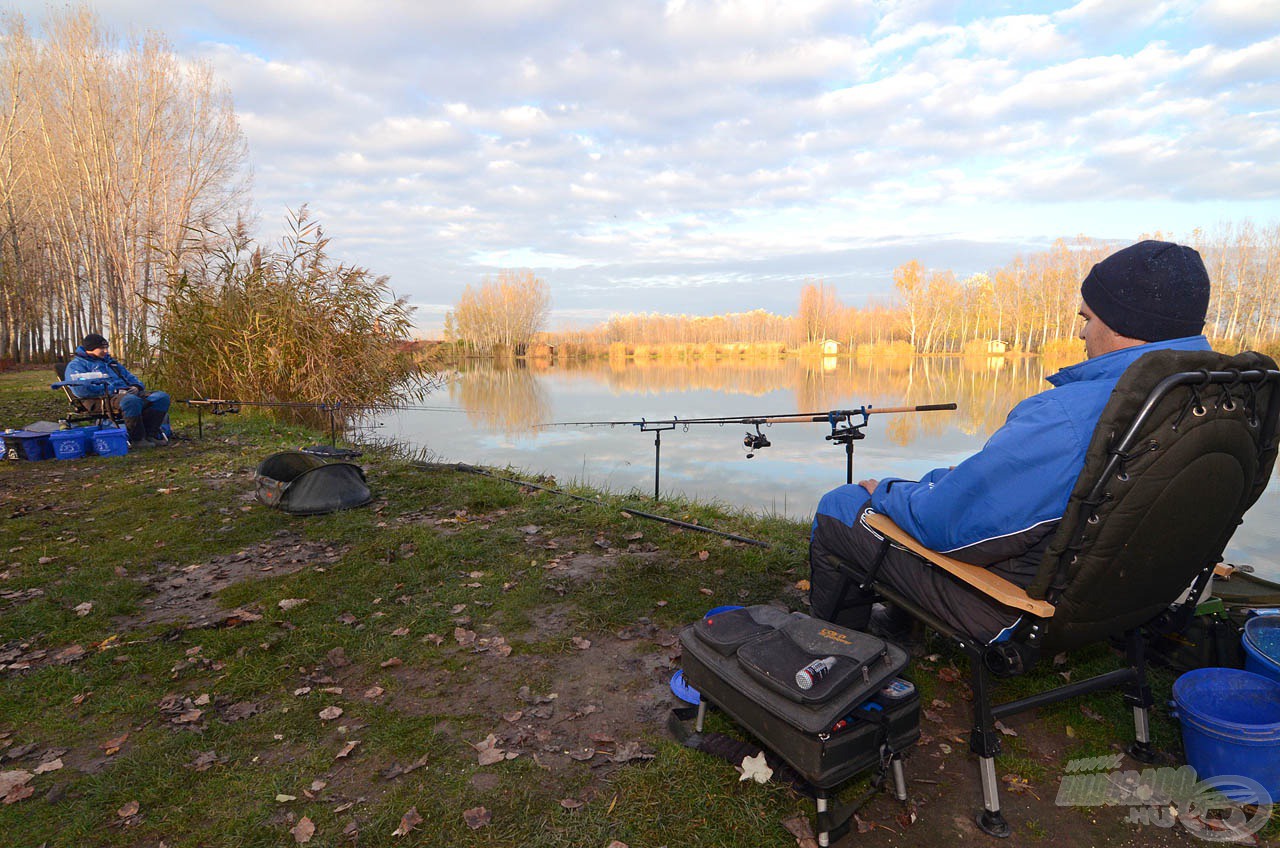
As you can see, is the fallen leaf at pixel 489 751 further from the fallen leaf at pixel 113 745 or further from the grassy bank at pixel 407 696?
the fallen leaf at pixel 113 745

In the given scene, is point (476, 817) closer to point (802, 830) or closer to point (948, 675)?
point (802, 830)

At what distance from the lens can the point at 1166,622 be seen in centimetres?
261

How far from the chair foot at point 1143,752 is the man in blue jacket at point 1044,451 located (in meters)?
0.93

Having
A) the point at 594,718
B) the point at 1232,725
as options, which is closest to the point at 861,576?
the point at 1232,725

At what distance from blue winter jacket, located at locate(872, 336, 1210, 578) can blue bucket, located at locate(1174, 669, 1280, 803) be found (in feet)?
2.57

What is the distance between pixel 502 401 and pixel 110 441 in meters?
11.6

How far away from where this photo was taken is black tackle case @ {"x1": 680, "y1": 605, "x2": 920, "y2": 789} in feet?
6.00

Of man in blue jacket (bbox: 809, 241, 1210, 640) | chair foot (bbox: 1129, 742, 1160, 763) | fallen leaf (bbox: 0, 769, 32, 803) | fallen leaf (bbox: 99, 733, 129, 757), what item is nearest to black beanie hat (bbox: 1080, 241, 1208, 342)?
man in blue jacket (bbox: 809, 241, 1210, 640)

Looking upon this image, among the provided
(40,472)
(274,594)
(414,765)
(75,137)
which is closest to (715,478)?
(274,594)

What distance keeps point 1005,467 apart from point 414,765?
2379mm

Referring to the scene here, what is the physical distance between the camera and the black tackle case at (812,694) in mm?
1828

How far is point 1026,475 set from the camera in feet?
6.31

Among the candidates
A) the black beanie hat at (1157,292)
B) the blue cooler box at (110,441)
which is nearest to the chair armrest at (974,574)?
the black beanie hat at (1157,292)

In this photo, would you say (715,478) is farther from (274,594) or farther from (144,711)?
Answer: (144,711)
